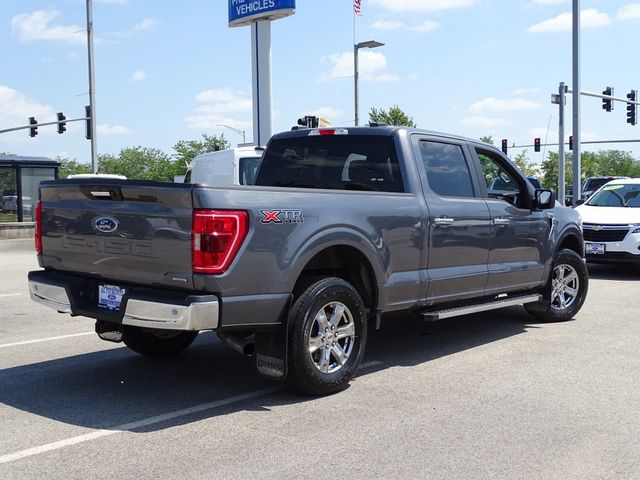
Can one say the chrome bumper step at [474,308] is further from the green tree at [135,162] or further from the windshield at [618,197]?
the green tree at [135,162]

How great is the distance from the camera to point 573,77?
25.0m

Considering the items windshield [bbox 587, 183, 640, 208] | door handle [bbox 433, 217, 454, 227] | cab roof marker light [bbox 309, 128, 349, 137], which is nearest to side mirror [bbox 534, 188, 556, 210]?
door handle [bbox 433, 217, 454, 227]

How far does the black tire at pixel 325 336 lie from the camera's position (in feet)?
16.5

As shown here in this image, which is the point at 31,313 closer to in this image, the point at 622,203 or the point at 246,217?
the point at 246,217

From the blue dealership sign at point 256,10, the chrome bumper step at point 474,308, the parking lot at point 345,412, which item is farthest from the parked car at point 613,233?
the blue dealership sign at point 256,10

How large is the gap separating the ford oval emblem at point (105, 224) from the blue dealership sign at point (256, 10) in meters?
22.4

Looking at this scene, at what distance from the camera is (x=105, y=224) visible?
5.02 meters

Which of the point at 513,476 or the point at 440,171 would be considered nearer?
the point at 513,476

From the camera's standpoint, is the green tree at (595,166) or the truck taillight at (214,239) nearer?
the truck taillight at (214,239)

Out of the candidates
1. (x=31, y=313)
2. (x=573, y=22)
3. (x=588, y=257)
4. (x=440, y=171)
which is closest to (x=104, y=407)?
(x=440, y=171)

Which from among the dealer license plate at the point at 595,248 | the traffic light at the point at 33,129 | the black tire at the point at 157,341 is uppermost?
the traffic light at the point at 33,129

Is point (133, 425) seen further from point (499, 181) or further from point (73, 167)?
point (73, 167)

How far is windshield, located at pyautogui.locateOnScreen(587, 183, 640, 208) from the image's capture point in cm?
1355

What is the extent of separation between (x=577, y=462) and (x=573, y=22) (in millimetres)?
22918
